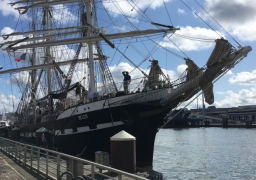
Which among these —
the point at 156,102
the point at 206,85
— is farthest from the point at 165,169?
the point at 206,85

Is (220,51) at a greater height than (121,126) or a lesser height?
greater

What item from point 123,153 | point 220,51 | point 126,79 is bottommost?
point 123,153

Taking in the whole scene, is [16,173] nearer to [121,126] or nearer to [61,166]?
[61,166]

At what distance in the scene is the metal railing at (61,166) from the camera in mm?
7180

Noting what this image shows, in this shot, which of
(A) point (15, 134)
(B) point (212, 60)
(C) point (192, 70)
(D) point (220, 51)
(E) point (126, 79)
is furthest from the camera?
(A) point (15, 134)

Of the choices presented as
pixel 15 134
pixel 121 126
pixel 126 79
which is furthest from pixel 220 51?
pixel 15 134

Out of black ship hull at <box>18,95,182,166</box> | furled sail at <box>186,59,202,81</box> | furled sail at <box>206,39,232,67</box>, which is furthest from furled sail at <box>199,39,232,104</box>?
black ship hull at <box>18,95,182,166</box>

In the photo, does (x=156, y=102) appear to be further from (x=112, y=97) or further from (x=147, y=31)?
(x=147, y=31)

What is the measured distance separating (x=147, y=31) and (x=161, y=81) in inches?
206

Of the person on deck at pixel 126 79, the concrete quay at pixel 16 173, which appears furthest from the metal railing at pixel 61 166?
the person on deck at pixel 126 79

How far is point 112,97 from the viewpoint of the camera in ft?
62.3

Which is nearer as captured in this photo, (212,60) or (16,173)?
(16,173)

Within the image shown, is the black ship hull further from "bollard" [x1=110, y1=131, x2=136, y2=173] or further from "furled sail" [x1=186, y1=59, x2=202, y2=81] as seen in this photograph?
"bollard" [x1=110, y1=131, x2=136, y2=173]

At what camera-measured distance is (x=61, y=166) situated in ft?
31.6
